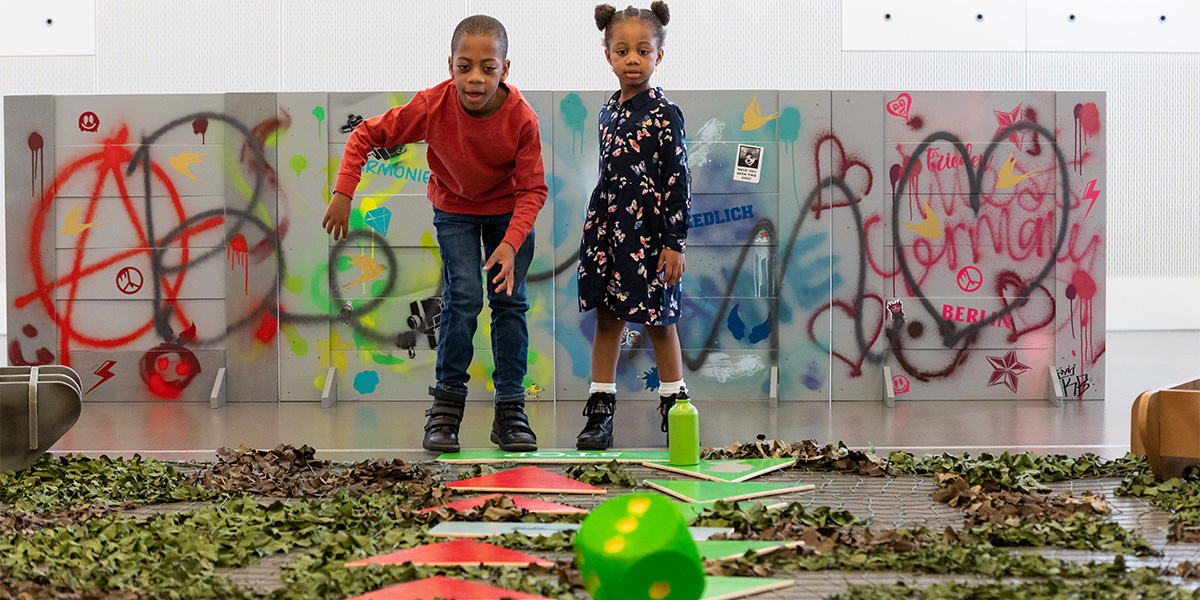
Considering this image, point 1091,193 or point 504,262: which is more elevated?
point 1091,193

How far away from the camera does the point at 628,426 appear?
425 cm

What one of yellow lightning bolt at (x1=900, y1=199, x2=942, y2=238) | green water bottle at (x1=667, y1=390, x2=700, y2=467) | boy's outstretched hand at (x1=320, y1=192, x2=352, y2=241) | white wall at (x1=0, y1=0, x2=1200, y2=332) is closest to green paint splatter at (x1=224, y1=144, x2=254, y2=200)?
boy's outstretched hand at (x1=320, y1=192, x2=352, y2=241)

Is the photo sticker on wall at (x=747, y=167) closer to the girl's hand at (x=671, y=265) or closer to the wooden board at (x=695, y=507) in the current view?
the girl's hand at (x=671, y=265)

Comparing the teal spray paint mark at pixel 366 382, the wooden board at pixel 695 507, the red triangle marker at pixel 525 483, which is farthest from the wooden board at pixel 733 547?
the teal spray paint mark at pixel 366 382

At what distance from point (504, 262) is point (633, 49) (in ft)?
3.05

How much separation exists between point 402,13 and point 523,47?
4.03 ft

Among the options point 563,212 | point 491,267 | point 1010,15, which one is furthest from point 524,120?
point 1010,15

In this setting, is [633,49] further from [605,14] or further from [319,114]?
[319,114]

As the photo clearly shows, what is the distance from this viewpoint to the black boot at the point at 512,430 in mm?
3423

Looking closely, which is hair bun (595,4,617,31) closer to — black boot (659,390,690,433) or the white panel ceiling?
black boot (659,390,690,433)

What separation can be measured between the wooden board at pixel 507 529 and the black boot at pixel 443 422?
1040 millimetres

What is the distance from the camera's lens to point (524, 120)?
3400 mm

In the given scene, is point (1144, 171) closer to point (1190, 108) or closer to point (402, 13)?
point (1190, 108)

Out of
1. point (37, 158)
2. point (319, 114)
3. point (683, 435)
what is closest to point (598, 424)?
point (683, 435)
